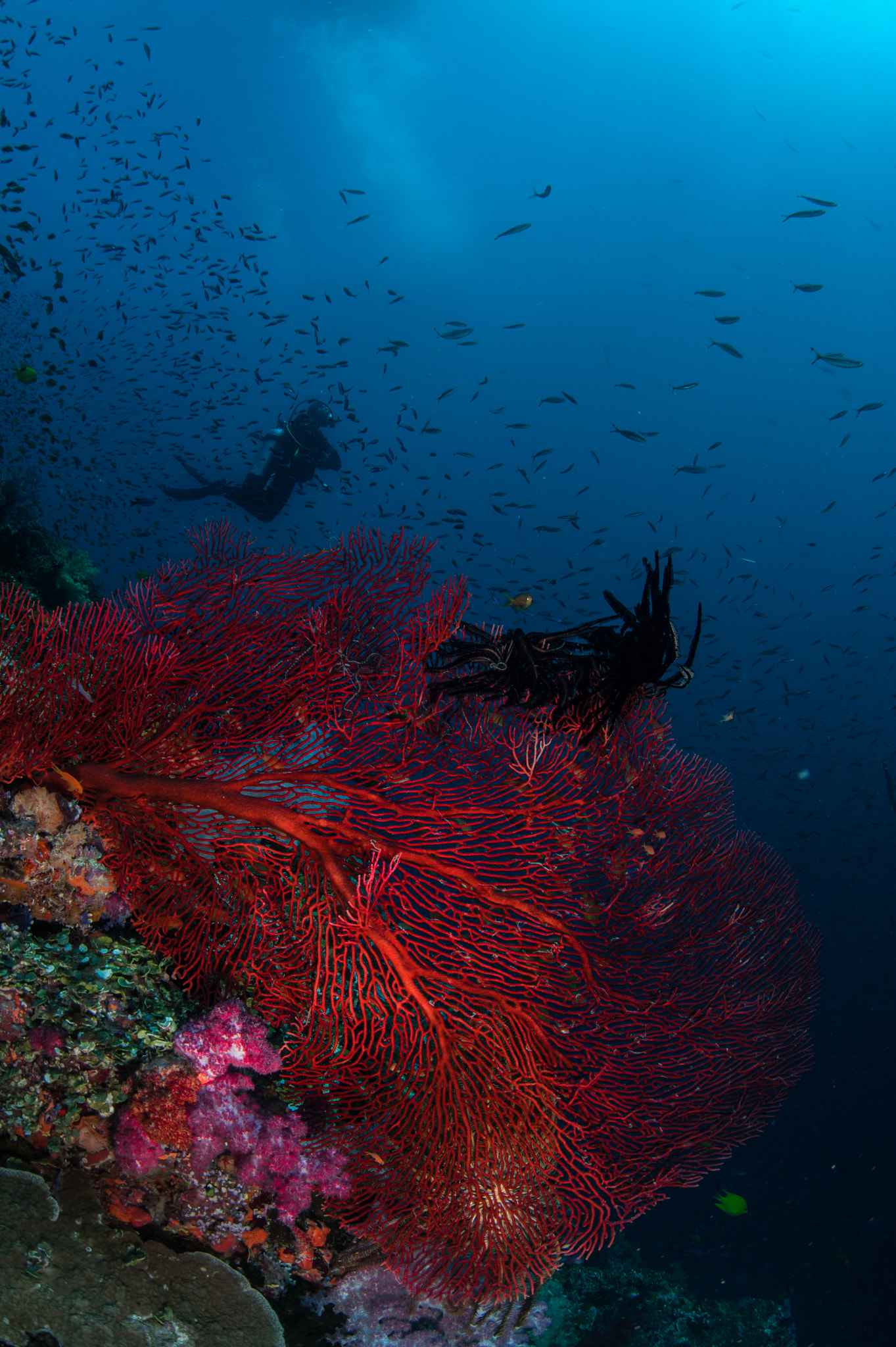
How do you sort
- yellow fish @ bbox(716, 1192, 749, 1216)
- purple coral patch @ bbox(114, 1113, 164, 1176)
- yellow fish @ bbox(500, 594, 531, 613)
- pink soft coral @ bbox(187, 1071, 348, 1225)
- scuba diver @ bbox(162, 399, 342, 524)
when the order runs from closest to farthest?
1. purple coral patch @ bbox(114, 1113, 164, 1176)
2. pink soft coral @ bbox(187, 1071, 348, 1225)
3. yellow fish @ bbox(500, 594, 531, 613)
4. yellow fish @ bbox(716, 1192, 749, 1216)
5. scuba diver @ bbox(162, 399, 342, 524)

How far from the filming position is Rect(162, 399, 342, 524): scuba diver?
14.8 metres

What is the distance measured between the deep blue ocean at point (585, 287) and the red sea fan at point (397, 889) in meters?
37.6

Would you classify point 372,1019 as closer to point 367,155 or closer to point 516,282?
point 516,282

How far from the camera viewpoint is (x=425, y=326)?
65938 mm

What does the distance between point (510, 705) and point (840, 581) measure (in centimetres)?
6489

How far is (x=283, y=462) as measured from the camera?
15047 millimetres

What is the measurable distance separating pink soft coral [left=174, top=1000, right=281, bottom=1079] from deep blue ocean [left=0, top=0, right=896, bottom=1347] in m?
38.5

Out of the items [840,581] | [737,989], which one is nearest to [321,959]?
[737,989]

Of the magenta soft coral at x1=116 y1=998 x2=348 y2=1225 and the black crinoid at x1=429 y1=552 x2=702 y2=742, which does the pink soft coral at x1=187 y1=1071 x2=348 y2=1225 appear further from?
the black crinoid at x1=429 y1=552 x2=702 y2=742

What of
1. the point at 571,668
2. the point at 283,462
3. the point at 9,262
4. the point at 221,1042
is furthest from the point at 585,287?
the point at 221,1042

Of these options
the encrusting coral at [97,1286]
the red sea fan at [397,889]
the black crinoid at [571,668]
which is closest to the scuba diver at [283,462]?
the red sea fan at [397,889]

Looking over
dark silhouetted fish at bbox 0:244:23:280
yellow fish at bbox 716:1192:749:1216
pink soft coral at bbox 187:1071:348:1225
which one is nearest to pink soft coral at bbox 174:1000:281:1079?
pink soft coral at bbox 187:1071:348:1225

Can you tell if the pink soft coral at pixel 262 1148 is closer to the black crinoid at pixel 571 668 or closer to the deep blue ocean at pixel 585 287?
the black crinoid at pixel 571 668

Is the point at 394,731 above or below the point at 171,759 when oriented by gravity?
below
